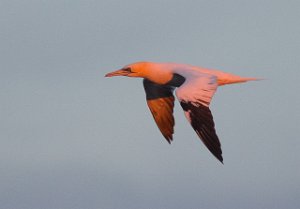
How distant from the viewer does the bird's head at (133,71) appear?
35031 mm

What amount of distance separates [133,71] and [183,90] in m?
4.56

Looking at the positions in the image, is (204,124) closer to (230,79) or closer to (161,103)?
(230,79)

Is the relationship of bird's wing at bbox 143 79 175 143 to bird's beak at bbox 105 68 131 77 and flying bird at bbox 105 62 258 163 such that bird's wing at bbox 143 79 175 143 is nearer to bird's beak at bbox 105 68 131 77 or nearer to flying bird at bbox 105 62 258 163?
flying bird at bbox 105 62 258 163

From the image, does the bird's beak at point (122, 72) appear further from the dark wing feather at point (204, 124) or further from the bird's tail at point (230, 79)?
the dark wing feather at point (204, 124)

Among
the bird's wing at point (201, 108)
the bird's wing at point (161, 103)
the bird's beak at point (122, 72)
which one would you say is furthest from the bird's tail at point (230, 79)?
the bird's beak at point (122, 72)

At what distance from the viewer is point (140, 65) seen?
115 ft

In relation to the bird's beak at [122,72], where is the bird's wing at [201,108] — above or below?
below

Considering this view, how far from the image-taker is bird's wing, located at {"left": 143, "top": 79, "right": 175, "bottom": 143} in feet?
118

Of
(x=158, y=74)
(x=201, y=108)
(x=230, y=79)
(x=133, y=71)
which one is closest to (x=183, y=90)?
(x=201, y=108)

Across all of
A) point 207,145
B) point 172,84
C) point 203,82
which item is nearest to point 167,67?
point 172,84

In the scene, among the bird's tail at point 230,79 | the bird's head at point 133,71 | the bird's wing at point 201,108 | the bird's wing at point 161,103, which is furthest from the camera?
the bird's wing at point 161,103

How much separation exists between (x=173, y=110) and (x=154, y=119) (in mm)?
686

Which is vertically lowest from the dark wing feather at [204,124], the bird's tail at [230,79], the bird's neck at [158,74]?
the dark wing feather at [204,124]

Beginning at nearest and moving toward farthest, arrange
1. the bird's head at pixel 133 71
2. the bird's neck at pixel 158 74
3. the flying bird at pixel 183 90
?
the flying bird at pixel 183 90 < the bird's neck at pixel 158 74 < the bird's head at pixel 133 71
